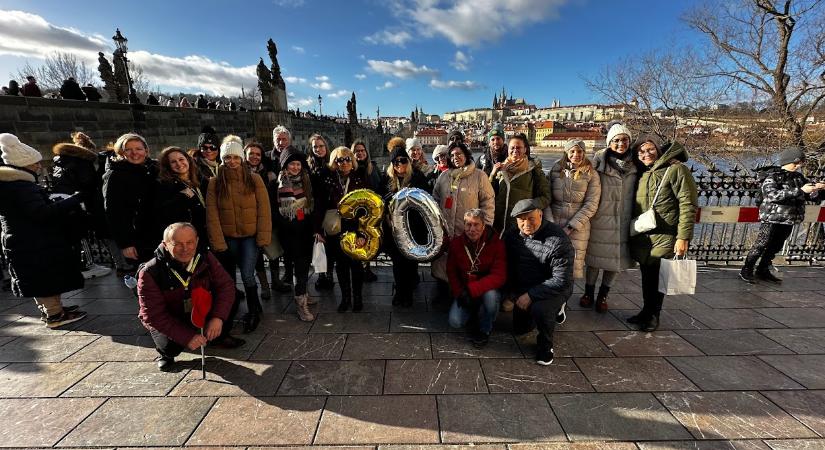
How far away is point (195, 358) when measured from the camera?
3.42 meters

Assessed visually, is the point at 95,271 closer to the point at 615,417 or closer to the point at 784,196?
the point at 615,417

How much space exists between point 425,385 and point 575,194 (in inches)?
104

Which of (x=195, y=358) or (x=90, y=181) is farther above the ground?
(x=90, y=181)

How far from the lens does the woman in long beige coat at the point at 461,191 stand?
3916 mm

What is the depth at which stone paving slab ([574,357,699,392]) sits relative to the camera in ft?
9.57

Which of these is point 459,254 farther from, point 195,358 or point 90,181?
point 90,181

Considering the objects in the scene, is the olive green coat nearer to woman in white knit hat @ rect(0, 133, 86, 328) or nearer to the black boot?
the black boot

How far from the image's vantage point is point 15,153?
3537 millimetres

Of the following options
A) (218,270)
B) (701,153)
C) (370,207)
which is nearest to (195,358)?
(218,270)

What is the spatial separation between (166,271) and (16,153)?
7.48 feet

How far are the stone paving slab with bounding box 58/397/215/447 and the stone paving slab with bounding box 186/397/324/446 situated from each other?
123mm

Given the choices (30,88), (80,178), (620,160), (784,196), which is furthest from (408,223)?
(30,88)

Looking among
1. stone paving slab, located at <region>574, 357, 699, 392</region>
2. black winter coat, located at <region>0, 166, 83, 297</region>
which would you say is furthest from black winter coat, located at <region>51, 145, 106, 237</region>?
stone paving slab, located at <region>574, 357, 699, 392</region>

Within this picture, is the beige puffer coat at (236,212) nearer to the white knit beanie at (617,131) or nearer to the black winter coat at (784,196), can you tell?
the white knit beanie at (617,131)
